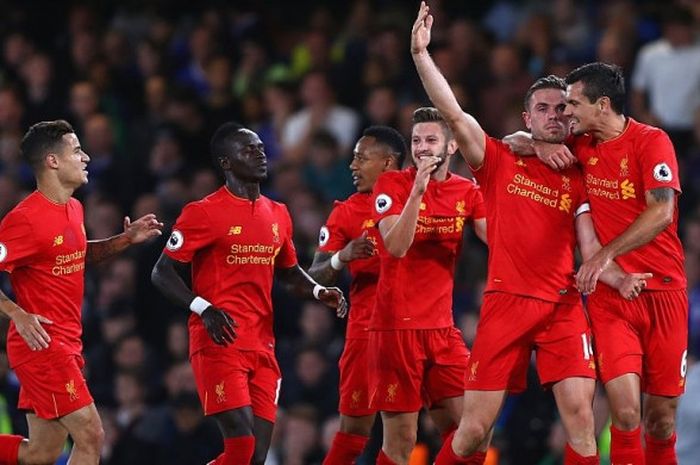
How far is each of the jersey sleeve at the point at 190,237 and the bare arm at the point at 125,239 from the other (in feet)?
0.88

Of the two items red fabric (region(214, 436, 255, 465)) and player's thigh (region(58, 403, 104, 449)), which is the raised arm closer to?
red fabric (region(214, 436, 255, 465))

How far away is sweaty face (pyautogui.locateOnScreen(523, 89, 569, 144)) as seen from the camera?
28.8ft

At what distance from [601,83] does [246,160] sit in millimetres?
2042

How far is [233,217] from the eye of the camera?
929cm

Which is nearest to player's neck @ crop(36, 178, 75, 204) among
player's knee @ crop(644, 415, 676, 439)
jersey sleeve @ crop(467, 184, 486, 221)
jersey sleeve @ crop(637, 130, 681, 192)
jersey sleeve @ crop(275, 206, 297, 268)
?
jersey sleeve @ crop(275, 206, 297, 268)

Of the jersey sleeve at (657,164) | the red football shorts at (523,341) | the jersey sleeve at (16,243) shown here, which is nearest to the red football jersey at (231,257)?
the jersey sleeve at (16,243)

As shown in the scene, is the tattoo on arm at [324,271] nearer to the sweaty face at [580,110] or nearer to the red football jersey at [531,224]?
the red football jersey at [531,224]

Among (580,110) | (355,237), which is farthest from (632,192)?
(355,237)

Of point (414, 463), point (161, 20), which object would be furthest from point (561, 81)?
point (161, 20)

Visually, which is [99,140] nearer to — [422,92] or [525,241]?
[422,92]

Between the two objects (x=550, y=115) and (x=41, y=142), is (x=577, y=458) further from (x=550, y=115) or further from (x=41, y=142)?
(x=41, y=142)

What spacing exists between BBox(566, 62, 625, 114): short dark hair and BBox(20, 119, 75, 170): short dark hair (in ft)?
9.26

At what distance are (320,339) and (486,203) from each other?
416cm

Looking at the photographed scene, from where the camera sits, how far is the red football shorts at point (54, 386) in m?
8.93
